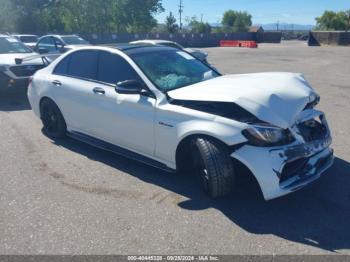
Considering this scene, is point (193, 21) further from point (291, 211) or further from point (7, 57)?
point (291, 211)

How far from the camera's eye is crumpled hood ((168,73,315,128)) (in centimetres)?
346

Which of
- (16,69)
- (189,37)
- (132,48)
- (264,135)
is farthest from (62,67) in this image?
(189,37)

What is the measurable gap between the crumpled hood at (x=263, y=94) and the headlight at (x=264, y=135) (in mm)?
70

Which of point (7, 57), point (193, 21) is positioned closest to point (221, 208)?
point (7, 57)

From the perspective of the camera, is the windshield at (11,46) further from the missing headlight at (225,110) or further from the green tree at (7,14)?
the green tree at (7,14)

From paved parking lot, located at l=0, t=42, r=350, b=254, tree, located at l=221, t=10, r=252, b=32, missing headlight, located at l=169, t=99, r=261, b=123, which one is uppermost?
tree, located at l=221, t=10, r=252, b=32

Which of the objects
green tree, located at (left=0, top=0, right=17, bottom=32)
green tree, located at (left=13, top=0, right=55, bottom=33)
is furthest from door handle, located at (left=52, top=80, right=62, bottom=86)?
green tree, located at (left=0, top=0, right=17, bottom=32)

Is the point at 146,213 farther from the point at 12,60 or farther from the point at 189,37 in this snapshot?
the point at 189,37

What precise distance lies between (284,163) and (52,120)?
4.06 meters

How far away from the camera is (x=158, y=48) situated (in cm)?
508

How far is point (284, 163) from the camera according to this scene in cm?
334

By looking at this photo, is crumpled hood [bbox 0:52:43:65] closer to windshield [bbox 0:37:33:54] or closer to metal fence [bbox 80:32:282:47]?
windshield [bbox 0:37:33:54]

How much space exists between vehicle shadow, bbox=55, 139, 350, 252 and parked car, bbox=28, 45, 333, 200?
0.75ft

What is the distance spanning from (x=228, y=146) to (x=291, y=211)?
0.93m
